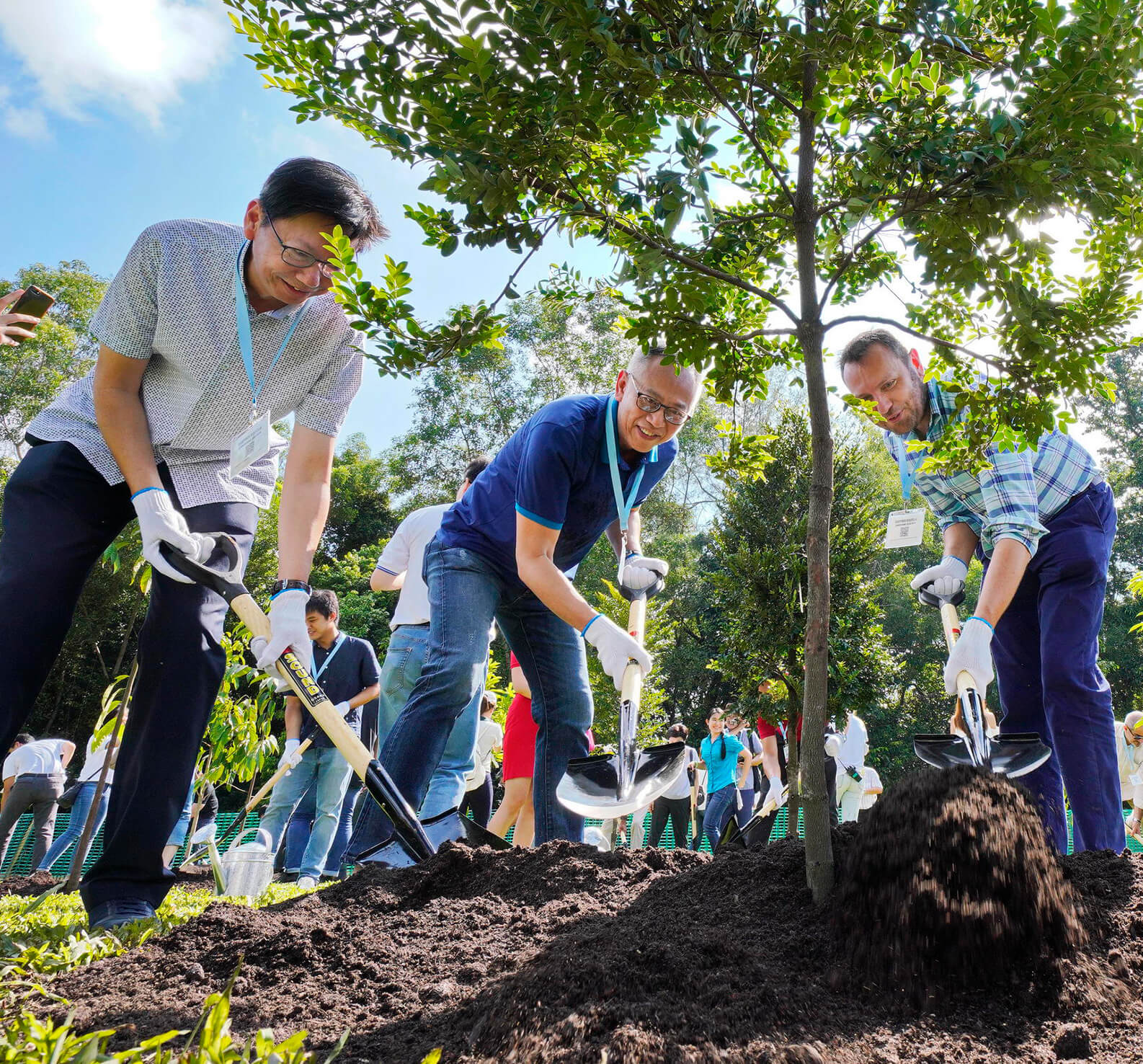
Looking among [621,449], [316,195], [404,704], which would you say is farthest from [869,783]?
[316,195]

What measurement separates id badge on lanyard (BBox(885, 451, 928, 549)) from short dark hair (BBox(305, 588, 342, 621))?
3.41 m

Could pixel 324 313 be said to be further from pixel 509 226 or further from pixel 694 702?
pixel 694 702

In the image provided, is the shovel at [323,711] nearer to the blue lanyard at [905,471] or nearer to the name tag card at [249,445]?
the name tag card at [249,445]

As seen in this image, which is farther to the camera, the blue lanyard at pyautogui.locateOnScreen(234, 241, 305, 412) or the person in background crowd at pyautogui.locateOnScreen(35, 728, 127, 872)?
the person in background crowd at pyautogui.locateOnScreen(35, 728, 127, 872)

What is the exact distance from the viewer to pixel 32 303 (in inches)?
99.5

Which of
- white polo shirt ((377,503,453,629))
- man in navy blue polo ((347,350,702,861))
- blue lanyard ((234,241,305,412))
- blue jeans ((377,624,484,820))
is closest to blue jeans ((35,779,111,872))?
white polo shirt ((377,503,453,629))

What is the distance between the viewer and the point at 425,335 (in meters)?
1.90

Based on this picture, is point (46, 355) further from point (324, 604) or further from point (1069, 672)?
point (1069, 672)

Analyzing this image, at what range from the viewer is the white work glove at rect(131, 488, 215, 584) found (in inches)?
80.4

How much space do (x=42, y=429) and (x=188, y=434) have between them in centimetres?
34

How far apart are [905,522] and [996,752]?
1121 mm

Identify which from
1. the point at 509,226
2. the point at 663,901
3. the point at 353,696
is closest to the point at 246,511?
the point at 509,226

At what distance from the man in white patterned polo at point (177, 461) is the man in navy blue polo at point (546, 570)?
0.49 metres

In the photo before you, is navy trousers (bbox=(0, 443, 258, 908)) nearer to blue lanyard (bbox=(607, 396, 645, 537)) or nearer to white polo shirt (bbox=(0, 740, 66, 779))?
blue lanyard (bbox=(607, 396, 645, 537))
